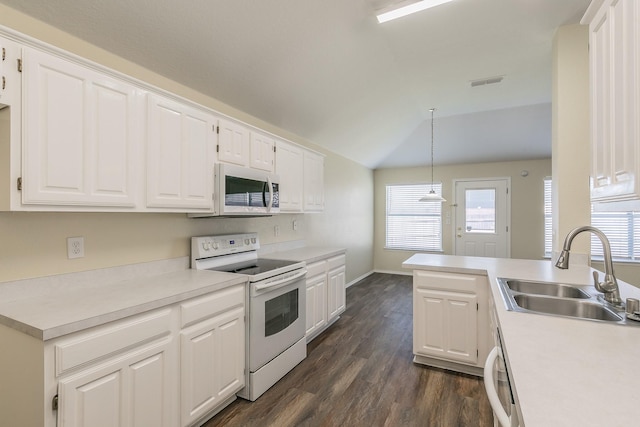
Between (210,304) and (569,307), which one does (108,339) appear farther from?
(569,307)

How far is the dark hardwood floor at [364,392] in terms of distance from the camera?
2.07m

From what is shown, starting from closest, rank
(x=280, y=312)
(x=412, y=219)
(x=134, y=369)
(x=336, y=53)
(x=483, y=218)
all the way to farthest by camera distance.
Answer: (x=134, y=369) < (x=280, y=312) < (x=336, y=53) < (x=483, y=218) < (x=412, y=219)

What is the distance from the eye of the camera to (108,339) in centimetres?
141

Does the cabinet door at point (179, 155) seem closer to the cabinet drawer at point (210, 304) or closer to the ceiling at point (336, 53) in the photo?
the ceiling at point (336, 53)

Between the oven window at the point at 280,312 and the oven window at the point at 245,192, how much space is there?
84 cm

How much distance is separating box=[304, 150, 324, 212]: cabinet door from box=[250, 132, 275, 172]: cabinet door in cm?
70

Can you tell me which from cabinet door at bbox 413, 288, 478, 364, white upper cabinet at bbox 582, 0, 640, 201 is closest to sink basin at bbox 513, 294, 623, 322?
white upper cabinet at bbox 582, 0, 640, 201

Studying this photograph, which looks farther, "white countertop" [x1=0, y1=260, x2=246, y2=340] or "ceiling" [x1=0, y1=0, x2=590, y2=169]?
"ceiling" [x1=0, y1=0, x2=590, y2=169]

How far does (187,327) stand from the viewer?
1806 mm

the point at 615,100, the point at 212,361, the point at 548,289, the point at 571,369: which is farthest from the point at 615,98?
the point at 212,361

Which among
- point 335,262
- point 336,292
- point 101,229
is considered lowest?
point 336,292

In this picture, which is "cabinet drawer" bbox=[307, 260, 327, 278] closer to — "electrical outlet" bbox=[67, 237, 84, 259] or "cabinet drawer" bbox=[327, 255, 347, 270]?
"cabinet drawer" bbox=[327, 255, 347, 270]

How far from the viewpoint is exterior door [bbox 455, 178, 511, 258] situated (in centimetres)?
581

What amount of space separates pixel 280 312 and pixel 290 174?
150 centimetres
